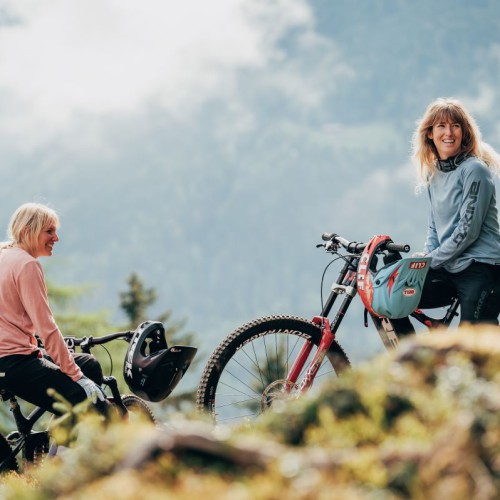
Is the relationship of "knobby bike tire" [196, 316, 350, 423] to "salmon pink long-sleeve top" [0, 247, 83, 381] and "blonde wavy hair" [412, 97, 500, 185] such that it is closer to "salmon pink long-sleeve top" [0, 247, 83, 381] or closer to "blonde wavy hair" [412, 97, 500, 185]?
"salmon pink long-sleeve top" [0, 247, 83, 381]

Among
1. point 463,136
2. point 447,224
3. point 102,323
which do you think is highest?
point 463,136

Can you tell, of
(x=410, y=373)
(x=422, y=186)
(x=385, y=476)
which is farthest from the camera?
(x=422, y=186)

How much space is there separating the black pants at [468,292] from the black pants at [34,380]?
90.1 inches

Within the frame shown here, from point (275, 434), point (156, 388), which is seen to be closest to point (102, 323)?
point (156, 388)

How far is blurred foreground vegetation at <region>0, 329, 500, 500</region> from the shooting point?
2033mm

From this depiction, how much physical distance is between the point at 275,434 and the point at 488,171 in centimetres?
381

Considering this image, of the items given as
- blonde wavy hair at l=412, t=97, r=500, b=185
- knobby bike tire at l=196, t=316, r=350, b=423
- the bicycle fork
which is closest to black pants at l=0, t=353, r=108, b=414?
knobby bike tire at l=196, t=316, r=350, b=423

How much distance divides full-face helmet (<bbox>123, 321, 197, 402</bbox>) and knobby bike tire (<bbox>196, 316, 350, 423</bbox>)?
0.67 m

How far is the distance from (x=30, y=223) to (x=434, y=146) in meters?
2.96

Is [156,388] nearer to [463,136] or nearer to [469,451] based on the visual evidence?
[463,136]

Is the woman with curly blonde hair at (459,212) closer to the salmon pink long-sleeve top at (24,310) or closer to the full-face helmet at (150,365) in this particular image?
the full-face helmet at (150,365)

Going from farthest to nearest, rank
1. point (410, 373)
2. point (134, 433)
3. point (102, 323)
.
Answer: point (102, 323)
point (410, 373)
point (134, 433)

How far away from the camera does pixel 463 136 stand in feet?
19.9

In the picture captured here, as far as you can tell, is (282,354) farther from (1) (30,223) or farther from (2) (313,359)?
(1) (30,223)
